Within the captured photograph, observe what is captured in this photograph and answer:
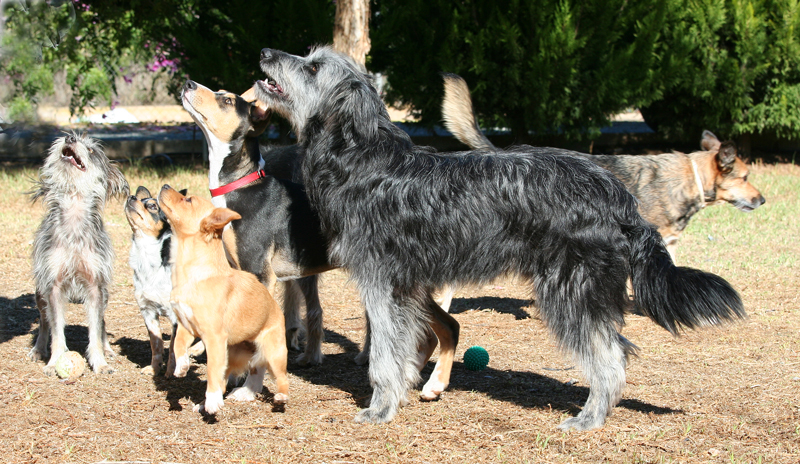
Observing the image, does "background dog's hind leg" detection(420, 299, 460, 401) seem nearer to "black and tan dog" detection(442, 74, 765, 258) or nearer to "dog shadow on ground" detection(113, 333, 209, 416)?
"dog shadow on ground" detection(113, 333, 209, 416)

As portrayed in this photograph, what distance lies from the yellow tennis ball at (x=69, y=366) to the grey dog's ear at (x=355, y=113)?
2355 mm

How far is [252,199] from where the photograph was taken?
4.68 meters

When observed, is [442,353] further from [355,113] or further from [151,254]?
[151,254]

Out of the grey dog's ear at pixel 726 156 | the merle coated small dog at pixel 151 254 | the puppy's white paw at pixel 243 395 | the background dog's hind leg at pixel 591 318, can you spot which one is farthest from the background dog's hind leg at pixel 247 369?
the grey dog's ear at pixel 726 156

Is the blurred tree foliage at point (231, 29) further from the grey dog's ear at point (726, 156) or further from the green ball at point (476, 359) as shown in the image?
the green ball at point (476, 359)

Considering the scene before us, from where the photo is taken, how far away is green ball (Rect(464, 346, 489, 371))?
5.17m

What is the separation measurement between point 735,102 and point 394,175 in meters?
12.1

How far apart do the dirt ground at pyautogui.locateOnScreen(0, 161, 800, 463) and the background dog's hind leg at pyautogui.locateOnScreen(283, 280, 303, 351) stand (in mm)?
289

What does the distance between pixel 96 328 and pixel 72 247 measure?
57cm

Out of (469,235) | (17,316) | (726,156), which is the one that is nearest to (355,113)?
(469,235)

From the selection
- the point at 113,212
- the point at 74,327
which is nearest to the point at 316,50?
the point at 74,327

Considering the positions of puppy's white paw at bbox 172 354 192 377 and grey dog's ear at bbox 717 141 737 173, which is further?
grey dog's ear at bbox 717 141 737 173

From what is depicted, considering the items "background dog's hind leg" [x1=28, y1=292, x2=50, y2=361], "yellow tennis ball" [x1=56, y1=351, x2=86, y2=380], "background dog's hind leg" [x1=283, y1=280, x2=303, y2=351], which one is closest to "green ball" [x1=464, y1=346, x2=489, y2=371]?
"background dog's hind leg" [x1=283, y1=280, x2=303, y2=351]

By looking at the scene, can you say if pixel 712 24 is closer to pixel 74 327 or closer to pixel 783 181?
pixel 783 181
